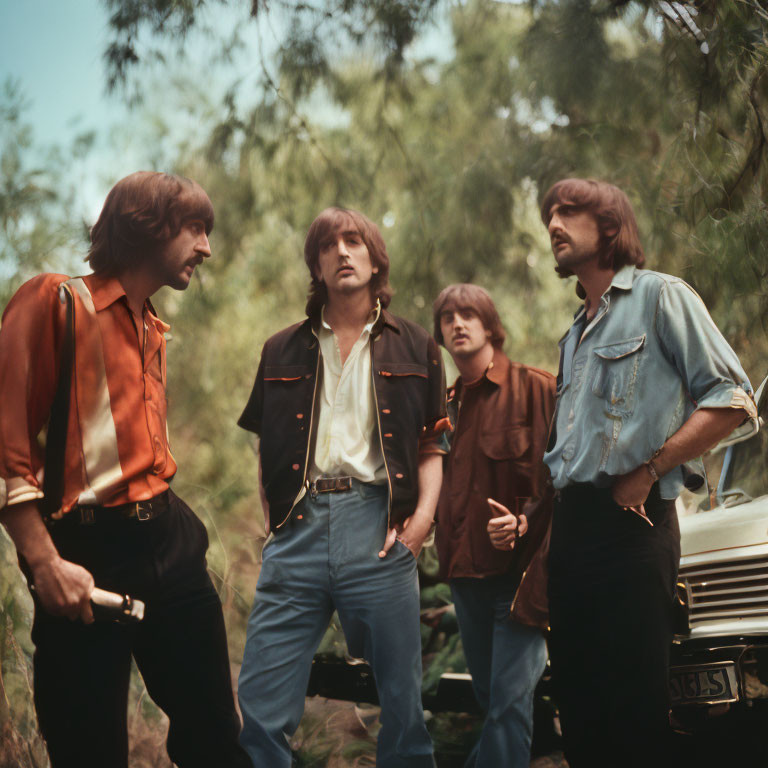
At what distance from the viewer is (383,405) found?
3002 millimetres

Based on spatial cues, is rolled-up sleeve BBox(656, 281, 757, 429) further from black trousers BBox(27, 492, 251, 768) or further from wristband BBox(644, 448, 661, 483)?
black trousers BBox(27, 492, 251, 768)

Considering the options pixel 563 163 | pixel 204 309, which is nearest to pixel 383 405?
pixel 204 309

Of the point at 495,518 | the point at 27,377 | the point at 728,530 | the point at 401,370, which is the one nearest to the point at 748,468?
the point at 728,530

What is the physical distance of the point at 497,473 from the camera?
12.2 feet

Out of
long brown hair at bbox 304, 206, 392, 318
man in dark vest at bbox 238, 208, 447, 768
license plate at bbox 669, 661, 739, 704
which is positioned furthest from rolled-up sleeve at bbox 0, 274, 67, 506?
license plate at bbox 669, 661, 739, 704

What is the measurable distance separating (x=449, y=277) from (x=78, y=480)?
344cm

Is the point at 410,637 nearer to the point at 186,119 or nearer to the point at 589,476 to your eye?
the point at 589,476

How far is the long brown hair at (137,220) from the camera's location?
2576mm

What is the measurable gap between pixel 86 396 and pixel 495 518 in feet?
5.43

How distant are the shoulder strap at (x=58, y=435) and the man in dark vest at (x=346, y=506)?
31.7 inches

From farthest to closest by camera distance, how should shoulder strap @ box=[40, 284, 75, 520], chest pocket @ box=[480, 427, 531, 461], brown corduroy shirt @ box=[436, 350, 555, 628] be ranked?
chest pocket @ box=[480, 427, 531, 461], brown corduroy shirt @ box=[436, 350, 555, 628], shoulder strap @ box=[40, 284, 75, 520]

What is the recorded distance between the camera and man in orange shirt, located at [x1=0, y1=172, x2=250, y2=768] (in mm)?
2268

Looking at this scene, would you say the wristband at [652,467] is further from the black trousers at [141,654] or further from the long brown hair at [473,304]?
the long brown hair at [473,304]

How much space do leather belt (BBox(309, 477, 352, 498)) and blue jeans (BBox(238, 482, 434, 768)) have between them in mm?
19
